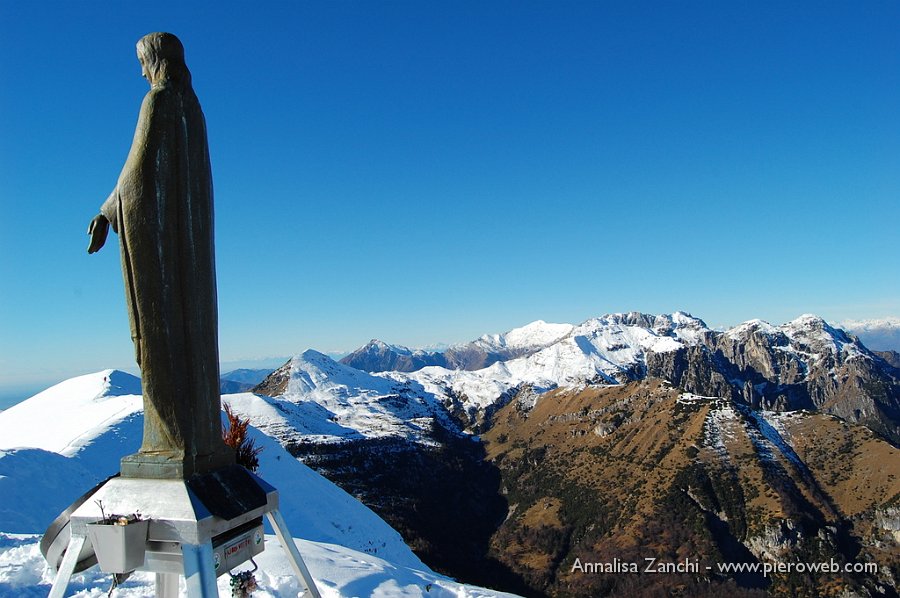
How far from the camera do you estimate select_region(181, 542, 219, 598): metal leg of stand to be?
5734 mm

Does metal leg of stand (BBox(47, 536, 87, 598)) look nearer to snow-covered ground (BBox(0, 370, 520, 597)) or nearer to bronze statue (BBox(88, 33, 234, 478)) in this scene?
bronze statue (BBox(88, 33, 234, 478))

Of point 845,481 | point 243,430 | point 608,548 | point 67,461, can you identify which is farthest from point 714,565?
point 243,430

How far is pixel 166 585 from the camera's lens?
23.0 ft

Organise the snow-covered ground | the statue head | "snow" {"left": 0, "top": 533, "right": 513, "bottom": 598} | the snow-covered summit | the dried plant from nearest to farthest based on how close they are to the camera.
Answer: the statue head
the dried plant
"snow" {"left": 0, "top": 533, "right": 513, "bottom": 598}
the snow-covered ground
the snow-covered summit

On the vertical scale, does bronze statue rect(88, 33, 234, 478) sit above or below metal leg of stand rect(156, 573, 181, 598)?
above

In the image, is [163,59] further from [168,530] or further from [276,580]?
[276,580]

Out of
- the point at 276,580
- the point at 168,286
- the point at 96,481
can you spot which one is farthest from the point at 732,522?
the point at 168,286

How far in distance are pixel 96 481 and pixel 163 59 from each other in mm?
27310

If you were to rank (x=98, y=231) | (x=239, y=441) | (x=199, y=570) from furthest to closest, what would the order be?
(x=239, y=441) < (x=98, y=231) < (x=199, y=570)

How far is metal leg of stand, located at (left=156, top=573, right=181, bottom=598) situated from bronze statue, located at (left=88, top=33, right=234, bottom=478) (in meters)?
1.44

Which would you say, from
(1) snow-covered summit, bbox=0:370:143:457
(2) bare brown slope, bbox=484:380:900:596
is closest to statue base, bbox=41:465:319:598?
(1) snow-covered summit, bbox=0:370:143:457

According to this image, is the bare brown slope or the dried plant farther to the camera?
the bare brown slope

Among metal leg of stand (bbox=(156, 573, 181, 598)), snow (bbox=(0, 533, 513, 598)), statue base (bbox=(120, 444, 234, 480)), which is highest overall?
statue base (bbox=(120, 444, 234, 480))

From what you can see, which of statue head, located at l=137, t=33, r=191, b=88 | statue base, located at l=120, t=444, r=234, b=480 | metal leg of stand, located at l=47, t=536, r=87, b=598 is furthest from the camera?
statue head, located at l=137, t=33, r=191, b=88
